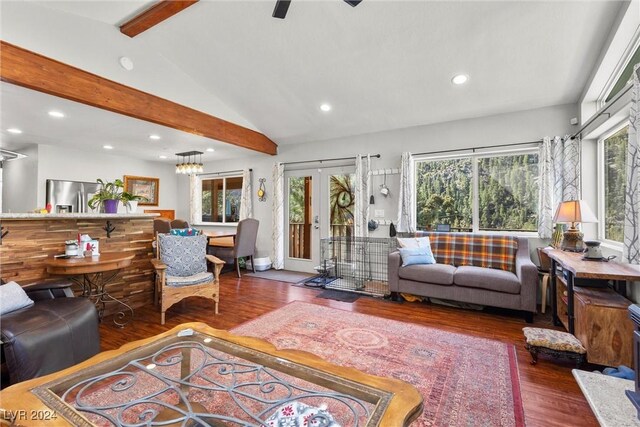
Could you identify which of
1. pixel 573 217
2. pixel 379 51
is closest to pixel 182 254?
pixel 379 51

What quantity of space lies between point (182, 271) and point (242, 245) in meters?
1.91

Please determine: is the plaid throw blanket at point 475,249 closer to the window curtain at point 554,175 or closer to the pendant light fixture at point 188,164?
the window curtain at point 554,175

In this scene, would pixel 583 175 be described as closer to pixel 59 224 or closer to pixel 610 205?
pixel 610 205

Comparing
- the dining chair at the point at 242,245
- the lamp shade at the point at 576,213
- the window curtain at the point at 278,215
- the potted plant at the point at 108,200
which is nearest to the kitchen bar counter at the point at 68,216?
the potted plant at the point at 108,200

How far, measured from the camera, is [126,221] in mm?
3574

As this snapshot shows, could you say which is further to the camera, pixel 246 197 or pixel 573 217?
pixel 246 197

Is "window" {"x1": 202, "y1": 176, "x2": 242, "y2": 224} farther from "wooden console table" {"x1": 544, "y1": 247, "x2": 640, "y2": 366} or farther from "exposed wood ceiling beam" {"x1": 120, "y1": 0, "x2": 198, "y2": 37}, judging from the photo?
"wooden console table" {"x1": 544, "y1": 247, "x2": 640, "y2": 366}

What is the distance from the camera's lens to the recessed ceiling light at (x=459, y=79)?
3.42 meters

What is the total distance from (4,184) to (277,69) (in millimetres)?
6818

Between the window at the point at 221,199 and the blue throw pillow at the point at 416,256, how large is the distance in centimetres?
440

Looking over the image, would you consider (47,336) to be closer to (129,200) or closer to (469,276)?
(129,200)

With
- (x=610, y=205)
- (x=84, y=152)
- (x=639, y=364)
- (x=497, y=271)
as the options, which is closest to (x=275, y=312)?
(x=497, y=271)

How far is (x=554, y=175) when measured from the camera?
3.69 m

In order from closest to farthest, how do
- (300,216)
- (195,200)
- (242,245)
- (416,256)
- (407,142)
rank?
(416,256) < (407,142) < (242,245) < (300,216) < (195,200)
